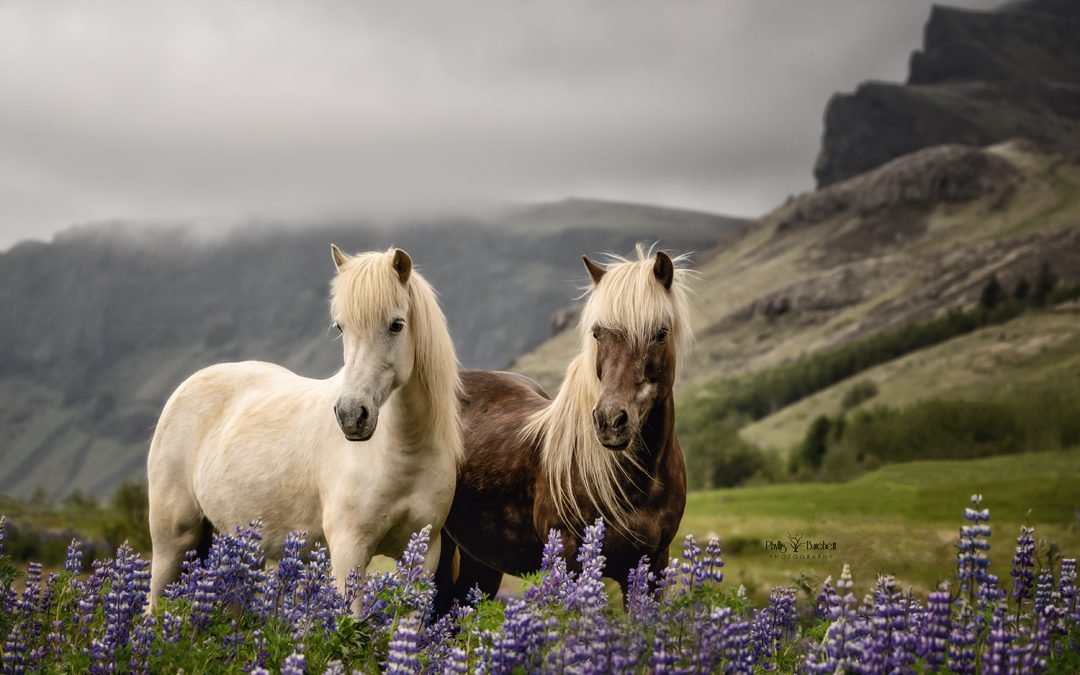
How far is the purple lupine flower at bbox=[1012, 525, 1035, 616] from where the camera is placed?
4918mm

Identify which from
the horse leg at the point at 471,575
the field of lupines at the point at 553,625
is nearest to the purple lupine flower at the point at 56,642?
the field of lupines at the point at 553,625

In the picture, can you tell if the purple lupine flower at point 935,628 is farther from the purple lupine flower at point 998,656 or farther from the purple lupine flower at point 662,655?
the purple lupine flower at point 662,655

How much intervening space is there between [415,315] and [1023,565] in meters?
4.85

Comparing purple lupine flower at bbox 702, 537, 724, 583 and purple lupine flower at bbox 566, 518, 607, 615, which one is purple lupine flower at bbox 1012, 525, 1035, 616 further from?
purple lupine flower at bbox 566, 518, 607, 615

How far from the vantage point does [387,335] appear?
6.76 metres

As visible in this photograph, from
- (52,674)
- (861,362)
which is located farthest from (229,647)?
(861,362)

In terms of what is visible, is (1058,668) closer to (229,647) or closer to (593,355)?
(593,355)

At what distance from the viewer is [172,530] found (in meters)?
8.50

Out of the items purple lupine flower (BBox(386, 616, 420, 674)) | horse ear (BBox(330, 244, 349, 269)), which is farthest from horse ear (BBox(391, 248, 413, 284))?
purple lupine flower (BBox(386, 616, 420, 674))

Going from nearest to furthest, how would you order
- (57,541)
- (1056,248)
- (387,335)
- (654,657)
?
(654,657) → (387,335) → (57,541) → (1056,248)

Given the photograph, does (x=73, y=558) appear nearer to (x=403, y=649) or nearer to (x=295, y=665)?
(x=295, y=665)

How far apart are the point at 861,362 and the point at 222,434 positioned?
170 m

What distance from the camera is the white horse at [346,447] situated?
671 cm

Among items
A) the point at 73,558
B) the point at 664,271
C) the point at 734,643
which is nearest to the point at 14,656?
the point at 73,558
